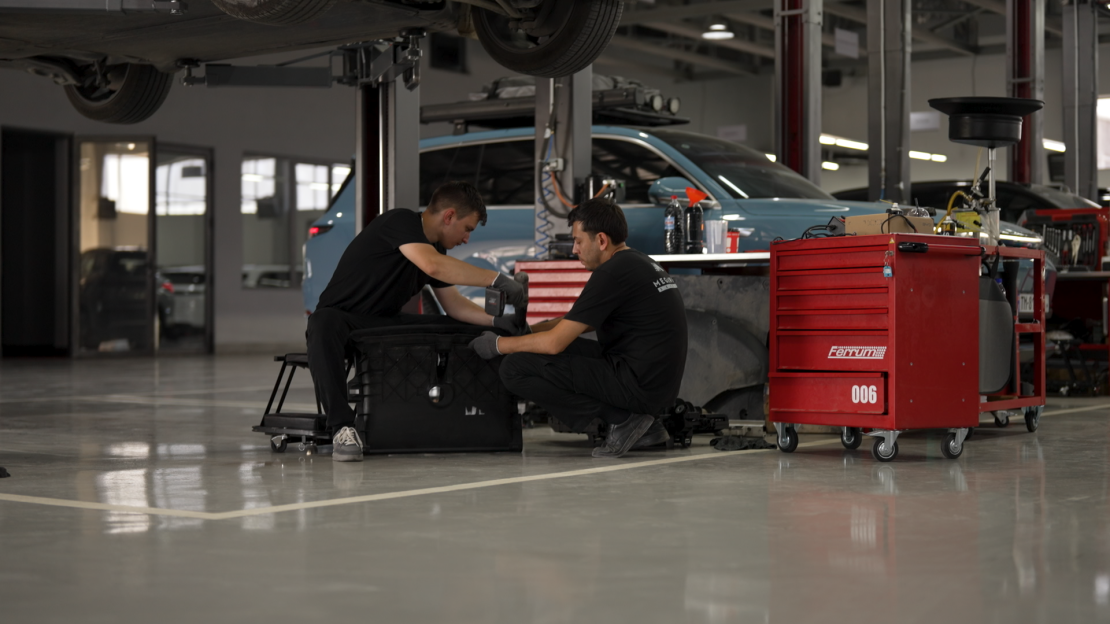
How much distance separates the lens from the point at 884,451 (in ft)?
14.9

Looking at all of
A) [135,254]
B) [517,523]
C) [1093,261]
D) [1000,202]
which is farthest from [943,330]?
[135,254]

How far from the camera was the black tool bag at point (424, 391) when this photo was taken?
4645 mm

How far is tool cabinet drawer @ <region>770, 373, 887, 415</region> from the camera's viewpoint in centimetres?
458

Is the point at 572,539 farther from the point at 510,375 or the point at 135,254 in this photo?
the point at 135,254

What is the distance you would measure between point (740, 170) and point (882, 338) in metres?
2.56

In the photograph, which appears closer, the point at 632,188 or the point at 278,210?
the point at 632,188

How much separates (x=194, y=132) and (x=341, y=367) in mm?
11322

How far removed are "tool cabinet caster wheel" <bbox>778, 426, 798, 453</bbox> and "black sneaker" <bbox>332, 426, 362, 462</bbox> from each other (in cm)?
170

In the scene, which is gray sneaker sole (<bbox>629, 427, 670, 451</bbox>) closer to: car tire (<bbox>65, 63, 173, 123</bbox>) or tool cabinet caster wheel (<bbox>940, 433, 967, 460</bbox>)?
tool cabinet caster wheel (<bbox>940, 433, 967, 460</bbox>)

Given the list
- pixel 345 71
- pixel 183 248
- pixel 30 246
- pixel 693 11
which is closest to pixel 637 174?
pixel 345 71

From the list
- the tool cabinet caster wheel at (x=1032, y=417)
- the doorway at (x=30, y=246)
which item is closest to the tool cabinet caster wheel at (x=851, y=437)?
the tool cabinet caster wheel at (x=1032, y=417)

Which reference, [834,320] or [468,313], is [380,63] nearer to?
[468,313]

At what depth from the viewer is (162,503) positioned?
137 inches

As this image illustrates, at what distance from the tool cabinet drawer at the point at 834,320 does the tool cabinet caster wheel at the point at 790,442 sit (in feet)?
1.36
